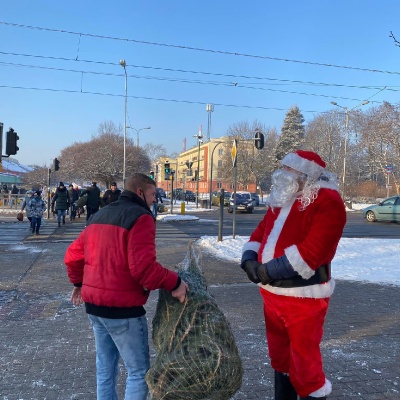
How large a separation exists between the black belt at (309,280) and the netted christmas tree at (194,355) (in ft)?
1.41

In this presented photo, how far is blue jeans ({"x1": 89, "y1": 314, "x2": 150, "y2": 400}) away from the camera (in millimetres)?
2559

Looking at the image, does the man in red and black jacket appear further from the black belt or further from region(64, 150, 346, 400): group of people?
the black belt

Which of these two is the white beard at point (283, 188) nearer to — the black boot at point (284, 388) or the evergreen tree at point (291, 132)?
the black boot at point (284, 388)

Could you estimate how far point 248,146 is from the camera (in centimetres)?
6122

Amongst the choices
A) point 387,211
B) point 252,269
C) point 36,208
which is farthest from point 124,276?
point 387,211

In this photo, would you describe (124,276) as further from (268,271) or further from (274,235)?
(274,235)

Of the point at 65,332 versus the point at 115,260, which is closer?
the point at 115,260

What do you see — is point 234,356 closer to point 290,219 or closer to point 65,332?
point 290,219

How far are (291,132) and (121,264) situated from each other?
6026 cm

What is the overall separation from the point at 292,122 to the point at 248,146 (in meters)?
7.37

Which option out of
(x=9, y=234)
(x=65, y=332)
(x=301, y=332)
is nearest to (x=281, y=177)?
(x=301, y=332)

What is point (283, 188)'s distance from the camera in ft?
8.83

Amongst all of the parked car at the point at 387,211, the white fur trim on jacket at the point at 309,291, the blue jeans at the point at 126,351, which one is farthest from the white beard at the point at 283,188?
the parked car at the point at 387,211

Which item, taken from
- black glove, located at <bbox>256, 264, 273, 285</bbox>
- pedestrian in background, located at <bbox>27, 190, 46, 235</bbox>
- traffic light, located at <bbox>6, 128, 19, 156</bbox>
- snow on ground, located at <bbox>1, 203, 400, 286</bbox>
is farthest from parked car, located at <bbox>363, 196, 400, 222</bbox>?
black glove, located at <bbox>256, 264, 273, 285</bbox>
